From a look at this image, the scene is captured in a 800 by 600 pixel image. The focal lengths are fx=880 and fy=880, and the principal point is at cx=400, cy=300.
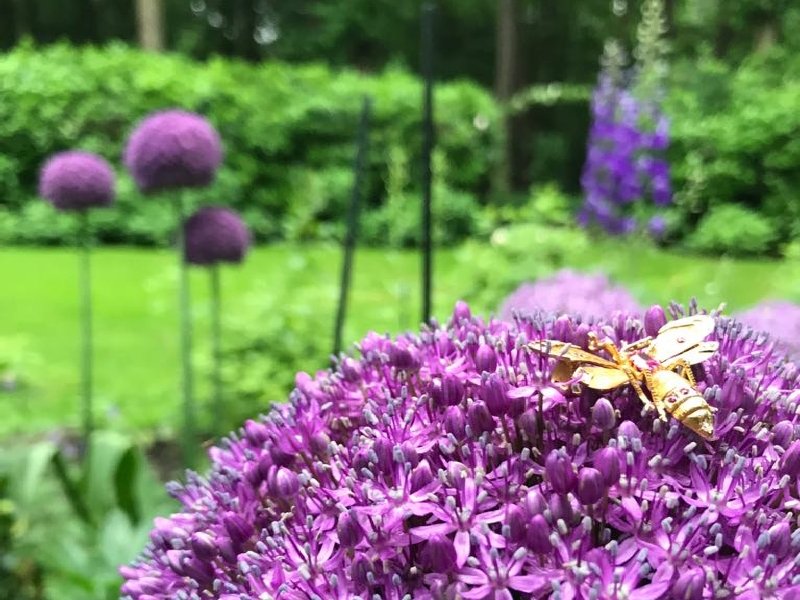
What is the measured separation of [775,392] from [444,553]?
1.39ft

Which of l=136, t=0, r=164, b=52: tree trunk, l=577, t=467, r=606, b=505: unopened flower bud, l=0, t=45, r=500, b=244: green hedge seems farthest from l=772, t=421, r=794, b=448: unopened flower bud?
l=136, t=0, r=164, b=52: tree trunk

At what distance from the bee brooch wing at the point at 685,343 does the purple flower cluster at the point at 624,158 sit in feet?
9.81

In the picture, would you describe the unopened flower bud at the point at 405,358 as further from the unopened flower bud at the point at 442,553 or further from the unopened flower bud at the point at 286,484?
the unopened flower bud at the point at 442,553

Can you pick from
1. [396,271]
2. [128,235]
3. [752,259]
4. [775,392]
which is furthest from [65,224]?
[775,392]

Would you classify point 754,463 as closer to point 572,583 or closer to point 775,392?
point 775,392

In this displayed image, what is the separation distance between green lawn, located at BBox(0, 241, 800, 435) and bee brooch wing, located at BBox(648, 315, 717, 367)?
87.9 inches

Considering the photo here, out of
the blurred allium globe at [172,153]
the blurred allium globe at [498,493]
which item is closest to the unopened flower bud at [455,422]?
the blurred allium globe at [498,493]

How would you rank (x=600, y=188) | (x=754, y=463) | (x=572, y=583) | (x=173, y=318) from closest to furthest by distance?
(x=572, y=583), (x=754, y=463), (x=600, y=188), (x=173, y=318)

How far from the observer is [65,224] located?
27.5 ft

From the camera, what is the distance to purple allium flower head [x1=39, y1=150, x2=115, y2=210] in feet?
10.1

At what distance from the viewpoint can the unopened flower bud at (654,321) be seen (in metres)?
1.09

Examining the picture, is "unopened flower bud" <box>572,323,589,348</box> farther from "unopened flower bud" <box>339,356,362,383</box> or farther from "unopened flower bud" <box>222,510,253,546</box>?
"unopened flower bud" <box>222,510,253,546</box>

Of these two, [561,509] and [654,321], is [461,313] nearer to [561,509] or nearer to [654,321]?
[654,321]

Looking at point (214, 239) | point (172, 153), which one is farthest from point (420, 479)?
point (214, 239)
